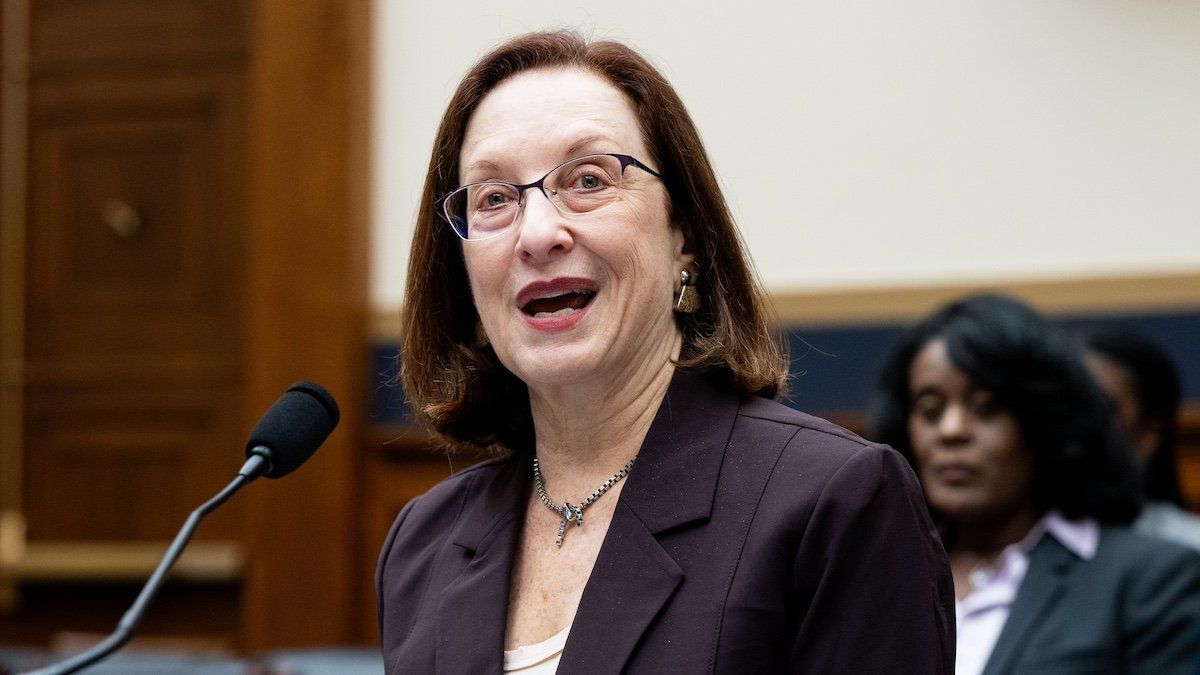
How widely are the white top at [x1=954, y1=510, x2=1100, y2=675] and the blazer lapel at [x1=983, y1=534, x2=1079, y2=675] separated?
0.02 m

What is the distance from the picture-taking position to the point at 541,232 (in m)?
1.73

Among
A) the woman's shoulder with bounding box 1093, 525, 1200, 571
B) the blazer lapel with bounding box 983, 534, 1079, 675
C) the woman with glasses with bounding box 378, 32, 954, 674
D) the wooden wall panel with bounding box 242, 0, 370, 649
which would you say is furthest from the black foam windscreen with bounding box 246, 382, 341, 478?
the wooden wall panel with bounding box 242, 0, 370, 649

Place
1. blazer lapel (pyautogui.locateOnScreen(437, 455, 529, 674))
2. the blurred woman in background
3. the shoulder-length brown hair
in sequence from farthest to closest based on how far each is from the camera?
the blurred woman in background
the shoulder-length brown hair
blazer lapel (pyautogui.locateOnScreen(437, 455, 529, 674))

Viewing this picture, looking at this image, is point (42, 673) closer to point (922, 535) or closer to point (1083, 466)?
point (922, 535)

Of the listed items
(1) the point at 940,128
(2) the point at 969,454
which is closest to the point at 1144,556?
(2) the point at 969,454

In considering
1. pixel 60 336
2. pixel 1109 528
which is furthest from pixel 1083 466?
pixel 60 336

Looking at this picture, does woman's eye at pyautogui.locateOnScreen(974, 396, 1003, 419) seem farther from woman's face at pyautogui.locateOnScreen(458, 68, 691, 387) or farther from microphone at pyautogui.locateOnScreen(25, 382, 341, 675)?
microphone at pyautogui.locateOnScreen(25, 382, 341, 675)

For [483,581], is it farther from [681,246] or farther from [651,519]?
[681,246]

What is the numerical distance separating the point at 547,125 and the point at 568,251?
0.17 m

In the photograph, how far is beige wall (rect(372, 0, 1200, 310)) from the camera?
407cm

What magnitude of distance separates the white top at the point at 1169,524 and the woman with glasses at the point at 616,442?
198cm

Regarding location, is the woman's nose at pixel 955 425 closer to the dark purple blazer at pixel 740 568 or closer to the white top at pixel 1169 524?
the white top at pixel 1169 524

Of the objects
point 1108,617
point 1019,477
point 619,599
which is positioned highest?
point 619,599

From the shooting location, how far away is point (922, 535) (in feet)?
5.07
